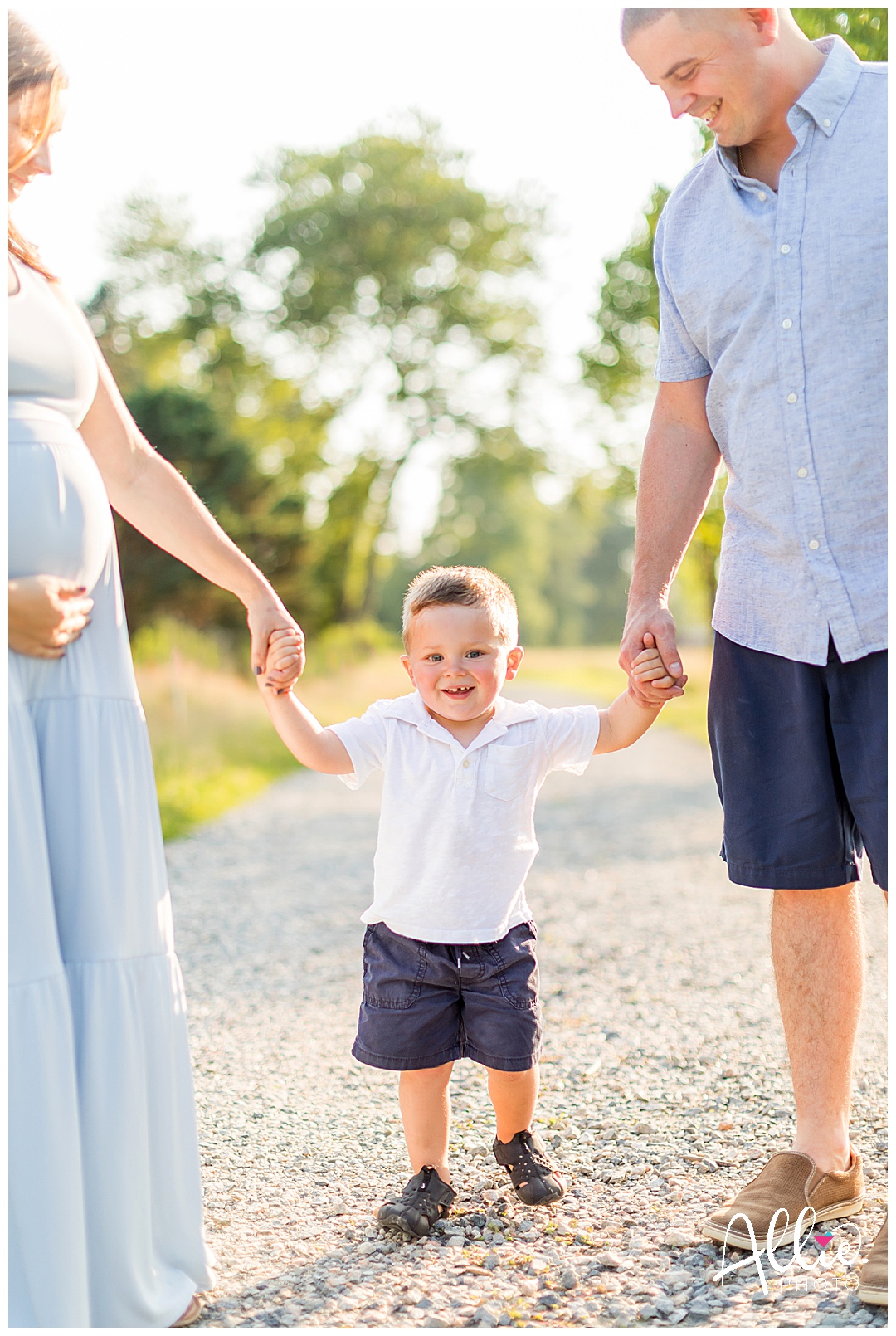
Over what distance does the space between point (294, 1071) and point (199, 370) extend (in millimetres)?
27473

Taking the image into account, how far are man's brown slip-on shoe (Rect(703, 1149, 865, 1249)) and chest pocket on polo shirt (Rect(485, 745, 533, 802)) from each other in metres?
0.95

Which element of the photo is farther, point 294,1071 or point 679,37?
point 294,1071

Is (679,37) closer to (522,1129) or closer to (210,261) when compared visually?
(522,1129)

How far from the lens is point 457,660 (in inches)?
102

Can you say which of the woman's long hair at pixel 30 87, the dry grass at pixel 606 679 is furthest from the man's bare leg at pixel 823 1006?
the dry grass at pixel 606 679

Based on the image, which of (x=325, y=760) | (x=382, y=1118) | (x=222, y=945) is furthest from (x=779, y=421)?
(x=222, y=945)

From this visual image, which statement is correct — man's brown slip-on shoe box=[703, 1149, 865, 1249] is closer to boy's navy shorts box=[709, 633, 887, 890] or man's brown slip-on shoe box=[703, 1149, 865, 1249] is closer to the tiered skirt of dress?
boy's navy shorts box=[709, 633, 887, 890]

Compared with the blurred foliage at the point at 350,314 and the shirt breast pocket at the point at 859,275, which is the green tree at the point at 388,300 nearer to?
the blurred foliage at the point at 350,314

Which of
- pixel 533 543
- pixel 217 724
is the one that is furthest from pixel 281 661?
pixel 533 543

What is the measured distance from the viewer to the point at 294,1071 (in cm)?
389

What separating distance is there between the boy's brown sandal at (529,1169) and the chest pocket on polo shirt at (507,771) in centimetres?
80

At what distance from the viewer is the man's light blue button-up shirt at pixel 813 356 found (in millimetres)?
2234

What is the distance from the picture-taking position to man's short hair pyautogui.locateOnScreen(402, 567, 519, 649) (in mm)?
Result: 2611

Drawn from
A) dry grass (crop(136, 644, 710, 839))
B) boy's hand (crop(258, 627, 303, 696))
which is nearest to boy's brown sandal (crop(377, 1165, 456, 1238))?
boy's hand (crop(258, 627, 303, 696))
